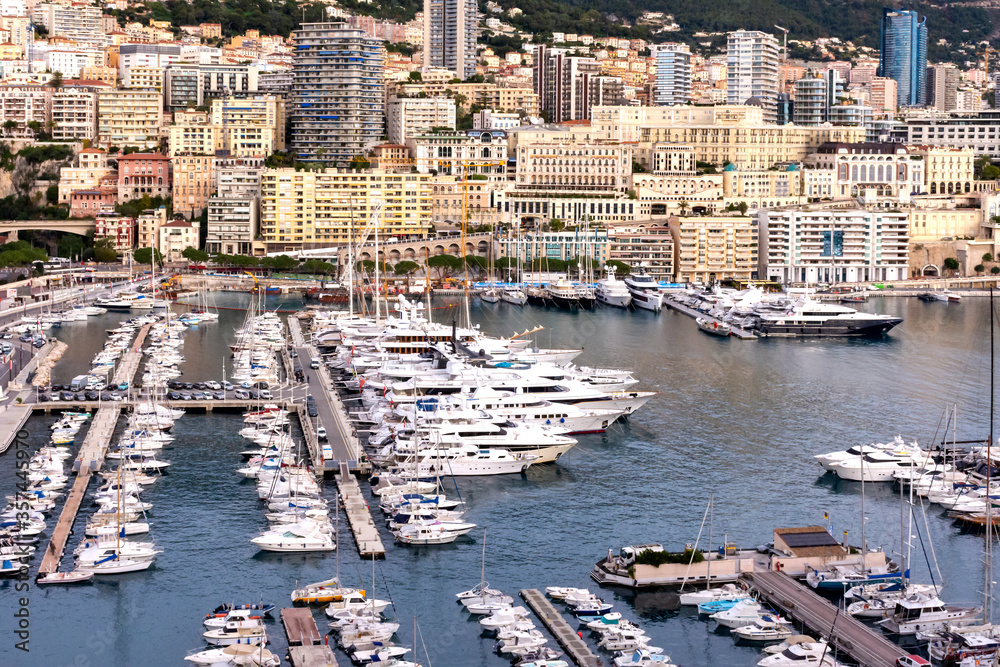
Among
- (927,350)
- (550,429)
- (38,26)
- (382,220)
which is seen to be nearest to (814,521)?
(550,429)

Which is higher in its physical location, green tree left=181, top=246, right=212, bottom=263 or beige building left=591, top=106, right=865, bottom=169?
beige building left=591, top=106, right=865, bottom=169

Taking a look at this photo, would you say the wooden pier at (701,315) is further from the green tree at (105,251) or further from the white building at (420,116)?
the green tree at (105,251)

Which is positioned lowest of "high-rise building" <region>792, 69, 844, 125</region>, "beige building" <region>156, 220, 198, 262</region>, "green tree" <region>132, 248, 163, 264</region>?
"green tree" <region>132, 248, 163, 264</region>

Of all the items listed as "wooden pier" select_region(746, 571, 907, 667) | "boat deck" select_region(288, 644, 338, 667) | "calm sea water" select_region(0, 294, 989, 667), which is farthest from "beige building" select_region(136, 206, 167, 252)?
"boat deck" select_region(288, 644, 338, 667)

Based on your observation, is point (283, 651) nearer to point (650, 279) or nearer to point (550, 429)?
point (550, 429)

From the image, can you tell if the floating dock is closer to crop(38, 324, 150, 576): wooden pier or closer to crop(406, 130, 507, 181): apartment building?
crop(38, 324, 150, 576): wooden pier

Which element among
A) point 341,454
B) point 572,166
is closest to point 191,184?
point 572,166

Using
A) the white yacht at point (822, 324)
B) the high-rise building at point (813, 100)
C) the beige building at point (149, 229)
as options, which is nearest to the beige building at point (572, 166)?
A: the beige building at point (149, 229)
